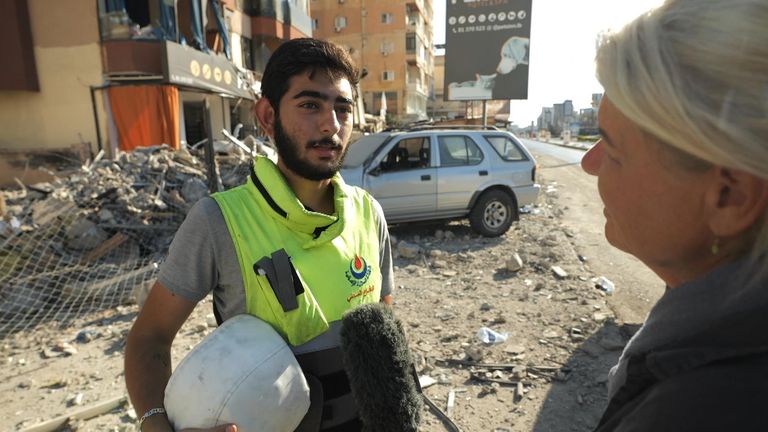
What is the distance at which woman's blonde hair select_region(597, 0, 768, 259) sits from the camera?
1.99 ft

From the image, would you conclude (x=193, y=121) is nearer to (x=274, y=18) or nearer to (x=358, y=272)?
(x=274, y=18)

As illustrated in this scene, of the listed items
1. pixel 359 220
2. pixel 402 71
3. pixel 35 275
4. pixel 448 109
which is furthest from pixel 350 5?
pixel 359 220

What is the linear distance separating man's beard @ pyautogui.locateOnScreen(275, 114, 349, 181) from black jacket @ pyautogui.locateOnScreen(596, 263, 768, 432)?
3.90ft

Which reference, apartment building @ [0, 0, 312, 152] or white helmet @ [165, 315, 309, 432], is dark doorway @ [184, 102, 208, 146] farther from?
white helmet @ [165, 315, 309, 432]

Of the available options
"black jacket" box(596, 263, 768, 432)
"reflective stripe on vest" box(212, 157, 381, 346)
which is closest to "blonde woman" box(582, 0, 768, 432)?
"black jacket" box(596, 263, 768, 432)

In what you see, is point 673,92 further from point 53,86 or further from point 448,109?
point 448,109

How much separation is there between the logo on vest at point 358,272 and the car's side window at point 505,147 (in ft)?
22.0

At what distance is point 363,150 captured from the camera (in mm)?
7859

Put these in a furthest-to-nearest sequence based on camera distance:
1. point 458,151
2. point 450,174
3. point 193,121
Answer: point 193,121, point 458,151, point 450,174

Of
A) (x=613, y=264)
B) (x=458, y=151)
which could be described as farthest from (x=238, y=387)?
(x=458, y=151)

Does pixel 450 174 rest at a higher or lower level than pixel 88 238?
higher

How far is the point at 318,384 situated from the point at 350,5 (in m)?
51.3

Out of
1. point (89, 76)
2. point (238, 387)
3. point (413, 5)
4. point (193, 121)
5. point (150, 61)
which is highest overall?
point (413, 5)

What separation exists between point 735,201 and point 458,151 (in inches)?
285
